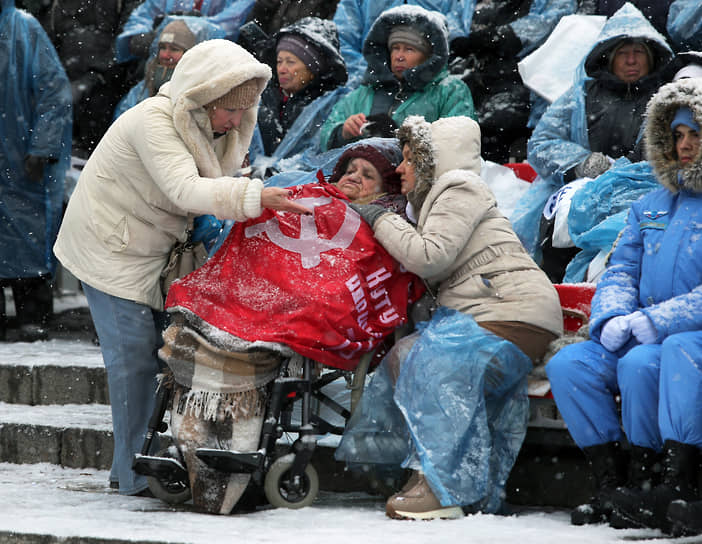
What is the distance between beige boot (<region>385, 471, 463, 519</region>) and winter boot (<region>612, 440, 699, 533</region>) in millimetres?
674

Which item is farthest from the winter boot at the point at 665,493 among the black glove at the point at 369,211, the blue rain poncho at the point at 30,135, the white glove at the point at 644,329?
the blue rain poncho at the point at 30,135

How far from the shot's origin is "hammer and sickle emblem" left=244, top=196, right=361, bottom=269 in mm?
4766

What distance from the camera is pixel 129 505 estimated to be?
479 cm

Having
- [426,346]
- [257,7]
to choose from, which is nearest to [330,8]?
[257,7]

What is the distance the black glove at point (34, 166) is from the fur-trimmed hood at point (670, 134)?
4599 millimetres

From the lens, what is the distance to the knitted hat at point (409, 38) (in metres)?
7.21

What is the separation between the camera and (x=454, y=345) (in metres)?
4.62

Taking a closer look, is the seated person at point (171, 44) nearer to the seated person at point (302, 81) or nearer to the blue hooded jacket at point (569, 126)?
the seated person at point (302, 81)

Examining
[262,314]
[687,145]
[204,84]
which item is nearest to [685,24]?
[687,145]

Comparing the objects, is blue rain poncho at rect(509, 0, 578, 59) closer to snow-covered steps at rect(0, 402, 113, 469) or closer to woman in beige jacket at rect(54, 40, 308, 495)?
woman in beige jacket at rect(54, 40, 308, 495)

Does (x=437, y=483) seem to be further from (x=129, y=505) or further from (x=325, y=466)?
(x=129, y=505)

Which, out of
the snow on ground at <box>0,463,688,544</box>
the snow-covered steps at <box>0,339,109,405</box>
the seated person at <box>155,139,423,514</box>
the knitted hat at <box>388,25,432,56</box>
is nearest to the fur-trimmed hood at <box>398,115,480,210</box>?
the seated person at <box>155,139,423,514</box>

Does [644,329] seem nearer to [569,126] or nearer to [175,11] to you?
[569,126]

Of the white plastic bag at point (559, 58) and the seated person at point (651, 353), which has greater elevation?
the white plastic bag at point (559, 58)
